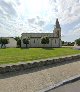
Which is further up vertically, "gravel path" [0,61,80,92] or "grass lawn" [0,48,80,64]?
"grass lawn" [0,48,80,64]

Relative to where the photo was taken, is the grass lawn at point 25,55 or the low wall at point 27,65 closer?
the low wall at point 27,65

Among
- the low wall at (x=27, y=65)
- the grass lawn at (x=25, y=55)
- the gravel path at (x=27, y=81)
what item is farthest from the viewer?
the grass lawn at (x=25, y=55)

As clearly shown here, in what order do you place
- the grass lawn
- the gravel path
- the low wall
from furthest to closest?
1. the grass lawn
2. the low wall
3. the gravel path

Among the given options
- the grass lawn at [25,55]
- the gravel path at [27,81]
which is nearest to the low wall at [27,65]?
the gravel path at [27,81]

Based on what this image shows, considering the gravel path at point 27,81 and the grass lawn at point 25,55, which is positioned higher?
the grass lawn at point 25,55

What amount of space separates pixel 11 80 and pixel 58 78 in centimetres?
317

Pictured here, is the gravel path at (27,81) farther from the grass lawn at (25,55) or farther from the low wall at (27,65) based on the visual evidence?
the grass lawn at (25,55)

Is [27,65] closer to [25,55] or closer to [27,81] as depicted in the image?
[27,81]

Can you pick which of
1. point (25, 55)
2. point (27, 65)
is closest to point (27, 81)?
point (27, 65)

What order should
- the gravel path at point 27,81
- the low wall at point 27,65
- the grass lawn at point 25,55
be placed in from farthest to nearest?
the grass lawn at point 25,55 → the low wall at point 27,65 → the gravel path at point 27,81

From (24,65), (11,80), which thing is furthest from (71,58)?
(11,80)

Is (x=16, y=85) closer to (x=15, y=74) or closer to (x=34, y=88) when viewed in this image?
(x=34, y=88)

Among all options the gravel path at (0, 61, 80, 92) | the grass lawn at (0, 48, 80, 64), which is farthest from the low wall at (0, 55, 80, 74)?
the grass lawn at (0, 48, 80, 64)

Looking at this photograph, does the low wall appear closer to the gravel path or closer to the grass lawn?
the gravel path
